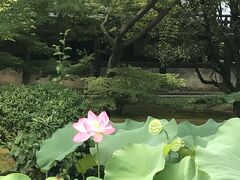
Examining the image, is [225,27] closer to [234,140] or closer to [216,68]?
[216,68]

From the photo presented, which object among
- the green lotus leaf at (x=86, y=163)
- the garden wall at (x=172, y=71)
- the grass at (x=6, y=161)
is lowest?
the grass at (x=6, y=161)

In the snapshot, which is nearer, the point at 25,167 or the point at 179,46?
the point at 25,167

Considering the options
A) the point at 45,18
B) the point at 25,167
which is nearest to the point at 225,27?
the point at 45,18

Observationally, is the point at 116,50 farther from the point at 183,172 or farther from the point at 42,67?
the point at 183,172

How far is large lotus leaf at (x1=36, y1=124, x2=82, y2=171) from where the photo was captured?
2.55 metres

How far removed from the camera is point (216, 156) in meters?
1.72

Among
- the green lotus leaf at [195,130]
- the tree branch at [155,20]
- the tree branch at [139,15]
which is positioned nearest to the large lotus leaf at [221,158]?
the green lotus leaf at [195,130]

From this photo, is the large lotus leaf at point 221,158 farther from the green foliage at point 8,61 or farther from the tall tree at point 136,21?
the green foliage at point 8,61

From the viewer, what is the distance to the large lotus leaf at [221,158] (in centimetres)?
168

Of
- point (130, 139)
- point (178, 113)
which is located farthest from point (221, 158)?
point (178, 113)

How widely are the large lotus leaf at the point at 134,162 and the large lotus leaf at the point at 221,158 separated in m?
0.17

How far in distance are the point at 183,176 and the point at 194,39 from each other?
29.8 feet

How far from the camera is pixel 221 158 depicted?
5.67ft

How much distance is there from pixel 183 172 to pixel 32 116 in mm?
2808
